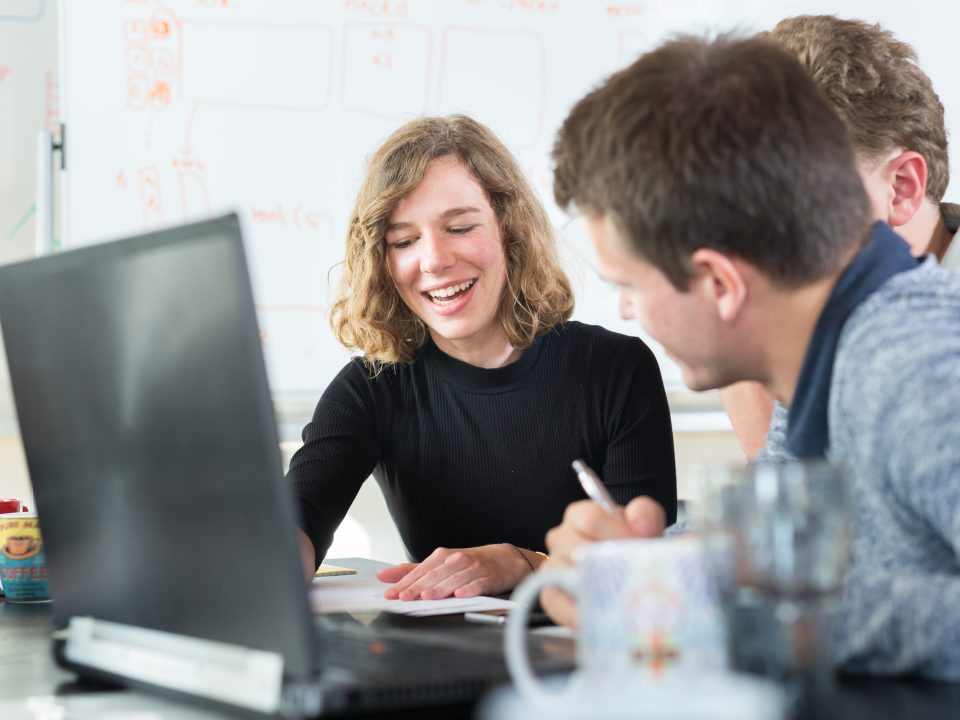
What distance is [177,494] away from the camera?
0.70 metres

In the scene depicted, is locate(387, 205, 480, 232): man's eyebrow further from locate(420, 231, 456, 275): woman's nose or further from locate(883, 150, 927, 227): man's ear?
locate(883, 150, 927, 227): man's ear

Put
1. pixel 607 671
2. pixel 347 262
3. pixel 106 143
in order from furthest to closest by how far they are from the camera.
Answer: pixel 106 143, pixel 347 262, pixel 607 671

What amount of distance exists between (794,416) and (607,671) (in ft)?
1.30

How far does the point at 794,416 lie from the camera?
0.93 m

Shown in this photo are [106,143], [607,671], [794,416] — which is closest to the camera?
[607,671]

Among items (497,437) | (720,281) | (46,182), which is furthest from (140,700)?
(46,182)

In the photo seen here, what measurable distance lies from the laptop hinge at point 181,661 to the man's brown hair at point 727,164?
1.45ft

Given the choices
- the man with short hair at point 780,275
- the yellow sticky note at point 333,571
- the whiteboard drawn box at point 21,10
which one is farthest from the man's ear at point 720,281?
the whiteboard drawn box at point 21,10

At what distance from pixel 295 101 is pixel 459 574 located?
4.93 ft

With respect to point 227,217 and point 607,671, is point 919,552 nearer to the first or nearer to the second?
point 607,671

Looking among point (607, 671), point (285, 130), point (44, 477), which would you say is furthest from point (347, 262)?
point (607, 671)

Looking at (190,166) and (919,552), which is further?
(190,166)

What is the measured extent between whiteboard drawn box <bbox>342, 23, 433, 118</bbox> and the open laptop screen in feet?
5.68

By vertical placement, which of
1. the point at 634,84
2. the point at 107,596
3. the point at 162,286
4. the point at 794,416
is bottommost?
the point at 107,596
